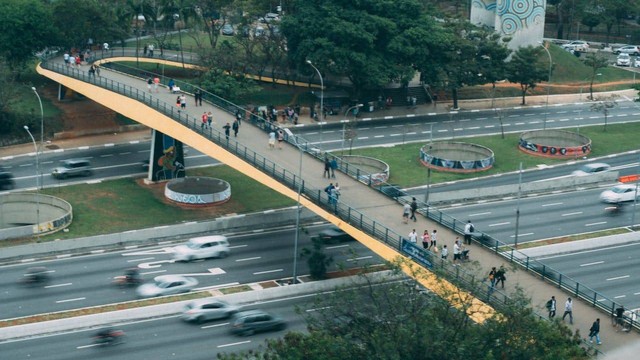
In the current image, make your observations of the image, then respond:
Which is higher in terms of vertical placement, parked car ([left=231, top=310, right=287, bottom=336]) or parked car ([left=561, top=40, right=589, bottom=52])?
parked car ([left=561, top=40, right=589, bottom=52])

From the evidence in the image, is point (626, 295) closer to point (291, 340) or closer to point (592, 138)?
point (291, 340)

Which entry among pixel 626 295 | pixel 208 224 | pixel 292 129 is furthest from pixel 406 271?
pixel 292 129

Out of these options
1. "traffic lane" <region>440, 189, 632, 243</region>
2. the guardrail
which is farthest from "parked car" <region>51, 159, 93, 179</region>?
"traffic lane" <region>440, 189, 632, 243</region>

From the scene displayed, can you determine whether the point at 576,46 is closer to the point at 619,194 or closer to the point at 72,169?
the point at 619,194

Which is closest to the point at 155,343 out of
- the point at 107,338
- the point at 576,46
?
the point at 107,338

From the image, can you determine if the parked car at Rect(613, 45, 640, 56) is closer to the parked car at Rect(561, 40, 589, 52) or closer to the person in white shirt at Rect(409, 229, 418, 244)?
the parked car at Rect(561, 40, 589, 52)

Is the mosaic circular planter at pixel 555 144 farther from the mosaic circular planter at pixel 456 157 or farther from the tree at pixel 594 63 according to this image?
the tree at pixel 594 63
